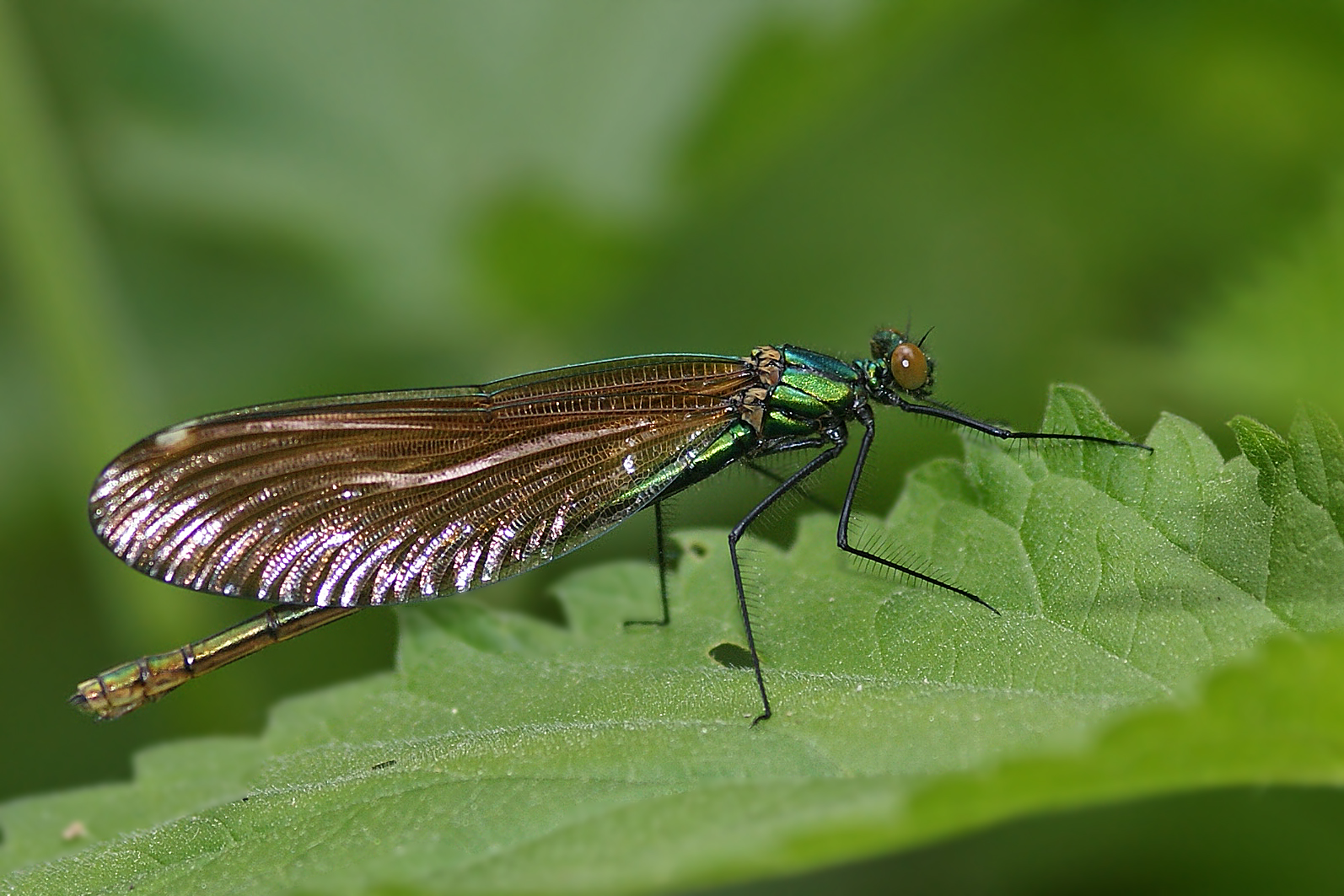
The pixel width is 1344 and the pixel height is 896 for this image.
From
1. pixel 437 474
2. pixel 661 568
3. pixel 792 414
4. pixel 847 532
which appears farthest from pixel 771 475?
pixel 437 474

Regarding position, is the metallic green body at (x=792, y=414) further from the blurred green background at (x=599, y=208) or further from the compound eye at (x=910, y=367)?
the blurred green background at (x=599, y=208)

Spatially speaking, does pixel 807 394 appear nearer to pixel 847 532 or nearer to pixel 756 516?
pixel 756 516

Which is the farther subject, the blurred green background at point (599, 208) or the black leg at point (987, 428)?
the blurred green background at point (599, 208)

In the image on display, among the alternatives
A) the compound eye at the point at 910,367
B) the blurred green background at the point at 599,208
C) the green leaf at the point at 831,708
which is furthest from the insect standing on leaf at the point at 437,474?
the blurred green background at the point at 599,208

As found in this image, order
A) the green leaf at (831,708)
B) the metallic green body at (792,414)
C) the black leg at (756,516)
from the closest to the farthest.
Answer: the green leaf at (831,708)
the black leg at (756,516)
the metallic green body at (792,414)

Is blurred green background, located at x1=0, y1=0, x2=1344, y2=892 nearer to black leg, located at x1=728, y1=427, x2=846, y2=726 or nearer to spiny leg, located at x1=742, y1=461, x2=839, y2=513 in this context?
spiny leg, located at x1=742, y1=461, x2=839, y2=513

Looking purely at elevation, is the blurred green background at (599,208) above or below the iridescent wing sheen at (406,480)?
above

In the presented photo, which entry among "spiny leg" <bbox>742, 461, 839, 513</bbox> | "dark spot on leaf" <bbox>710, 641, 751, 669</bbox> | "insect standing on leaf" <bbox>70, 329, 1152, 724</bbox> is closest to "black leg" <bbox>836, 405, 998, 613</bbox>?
"insect standing on leaf" <bbox>70, 329, 1152, 724</bbox>
